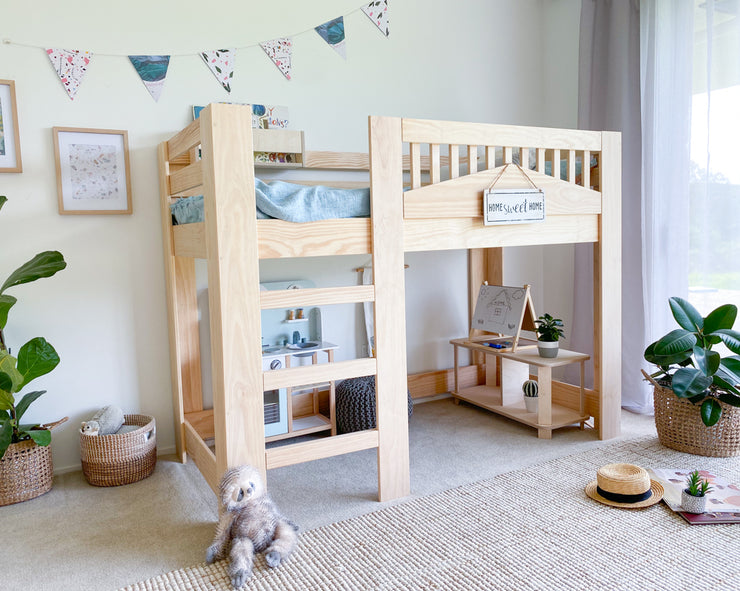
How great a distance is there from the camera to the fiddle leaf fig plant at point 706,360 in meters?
2.07

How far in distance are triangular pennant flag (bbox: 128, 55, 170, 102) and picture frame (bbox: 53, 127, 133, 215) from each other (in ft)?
0.69

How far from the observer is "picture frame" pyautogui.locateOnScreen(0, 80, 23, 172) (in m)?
2.12

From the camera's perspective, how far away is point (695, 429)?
85.8 inches

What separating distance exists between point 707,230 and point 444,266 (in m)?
1.19

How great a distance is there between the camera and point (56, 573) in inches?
61.6

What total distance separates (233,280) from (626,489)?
1313mm

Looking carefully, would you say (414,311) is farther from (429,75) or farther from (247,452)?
(247,452)

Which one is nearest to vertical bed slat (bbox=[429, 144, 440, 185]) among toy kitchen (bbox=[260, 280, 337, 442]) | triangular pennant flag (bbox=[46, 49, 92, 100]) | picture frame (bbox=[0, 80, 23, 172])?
toy kitchen (bbox=[260, 280, 337, 442])

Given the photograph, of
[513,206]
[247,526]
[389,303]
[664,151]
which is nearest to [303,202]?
[389,303]

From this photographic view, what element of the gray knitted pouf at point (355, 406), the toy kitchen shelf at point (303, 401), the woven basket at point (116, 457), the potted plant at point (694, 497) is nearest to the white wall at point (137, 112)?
the woven basket at point (116, 457)

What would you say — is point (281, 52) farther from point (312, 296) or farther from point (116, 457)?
point (116, 457)

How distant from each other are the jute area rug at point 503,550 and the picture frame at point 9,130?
1529 millimetres

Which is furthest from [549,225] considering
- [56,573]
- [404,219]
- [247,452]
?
[56,573]

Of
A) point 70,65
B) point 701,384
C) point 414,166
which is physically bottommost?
point 701,384
